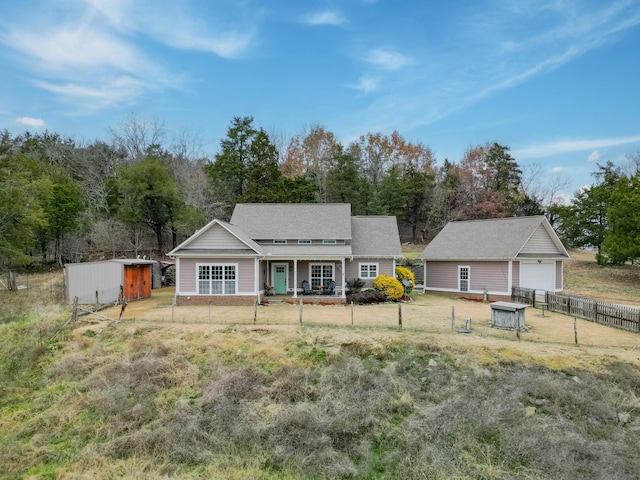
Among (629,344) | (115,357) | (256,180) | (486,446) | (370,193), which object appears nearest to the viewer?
(486,446)

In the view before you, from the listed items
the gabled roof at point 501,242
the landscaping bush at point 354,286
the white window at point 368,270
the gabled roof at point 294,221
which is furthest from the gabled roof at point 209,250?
the gabled roof at point 501,242

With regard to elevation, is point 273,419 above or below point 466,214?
below

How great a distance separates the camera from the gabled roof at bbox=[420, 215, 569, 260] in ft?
73.7

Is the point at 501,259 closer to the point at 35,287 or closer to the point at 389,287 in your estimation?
the point at 389,287

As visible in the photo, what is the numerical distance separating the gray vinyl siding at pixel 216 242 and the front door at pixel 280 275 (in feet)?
10.9

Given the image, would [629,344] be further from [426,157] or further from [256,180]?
[426,157]

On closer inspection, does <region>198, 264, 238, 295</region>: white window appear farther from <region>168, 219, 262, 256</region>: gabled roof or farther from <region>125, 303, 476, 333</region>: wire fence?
<region>125, 303, 476, 333</region>: wire fence

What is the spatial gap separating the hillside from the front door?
8.67m

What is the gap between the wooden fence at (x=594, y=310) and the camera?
46.9 feet

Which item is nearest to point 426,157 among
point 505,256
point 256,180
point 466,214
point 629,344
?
point 466,214

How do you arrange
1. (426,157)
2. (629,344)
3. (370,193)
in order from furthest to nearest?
(426,157), (370,193), (629,344)

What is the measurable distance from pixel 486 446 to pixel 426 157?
47087 millimetres

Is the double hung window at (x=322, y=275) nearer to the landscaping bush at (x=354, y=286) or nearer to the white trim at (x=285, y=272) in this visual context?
the landscaping bush at (x=354, y=286)

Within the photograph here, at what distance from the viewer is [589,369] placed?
416 inches
